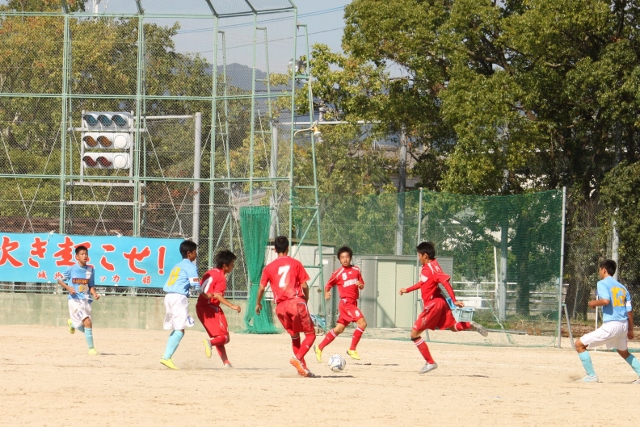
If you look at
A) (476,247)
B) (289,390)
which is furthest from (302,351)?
(476,247)

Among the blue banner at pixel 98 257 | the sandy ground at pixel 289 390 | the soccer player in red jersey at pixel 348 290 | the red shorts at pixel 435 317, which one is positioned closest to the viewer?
the sandy ground at pixel 289 390

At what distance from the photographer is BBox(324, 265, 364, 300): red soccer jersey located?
54.2ft

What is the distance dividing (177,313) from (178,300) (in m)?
0.17

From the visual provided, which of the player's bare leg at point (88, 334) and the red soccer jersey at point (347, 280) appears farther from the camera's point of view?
the player's bare leg at point (88, 334)

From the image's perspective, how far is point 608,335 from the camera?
1345 centimetres

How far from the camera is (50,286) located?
80.9ft

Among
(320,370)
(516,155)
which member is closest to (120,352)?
(320,370)

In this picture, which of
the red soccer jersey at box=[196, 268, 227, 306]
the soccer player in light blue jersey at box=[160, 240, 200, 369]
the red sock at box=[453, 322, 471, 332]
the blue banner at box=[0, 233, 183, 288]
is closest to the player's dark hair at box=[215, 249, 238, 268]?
the red soccer jersey at box=[196, 268, 227, 306]

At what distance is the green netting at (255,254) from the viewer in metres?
23.4

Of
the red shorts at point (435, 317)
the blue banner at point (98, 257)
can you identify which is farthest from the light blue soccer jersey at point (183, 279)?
the blue banner at point (98, 257)

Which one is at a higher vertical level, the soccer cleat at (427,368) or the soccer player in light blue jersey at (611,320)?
the soccer player in light blue jersey at (611,320)

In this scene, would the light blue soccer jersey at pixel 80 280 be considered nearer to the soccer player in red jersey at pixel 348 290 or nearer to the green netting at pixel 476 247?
the soccer player in red jersey at pixel 348 290

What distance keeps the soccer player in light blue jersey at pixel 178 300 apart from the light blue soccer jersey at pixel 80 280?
3.38 meters

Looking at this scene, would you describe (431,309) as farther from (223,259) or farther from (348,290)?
(223,259)
